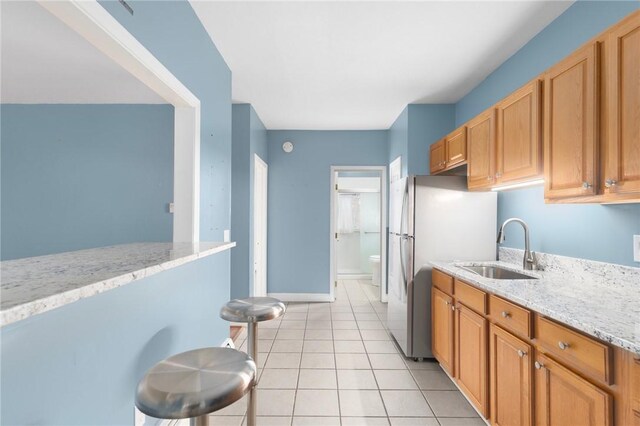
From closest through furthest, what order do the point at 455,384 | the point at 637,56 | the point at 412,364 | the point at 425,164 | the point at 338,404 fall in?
the point at 637,56, the point at 338,404, the point at 455,384, the point at 412,364, the point at 425,164

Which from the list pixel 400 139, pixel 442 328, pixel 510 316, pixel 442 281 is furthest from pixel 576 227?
pixel 400 139

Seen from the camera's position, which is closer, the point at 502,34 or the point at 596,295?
the point at 596,295

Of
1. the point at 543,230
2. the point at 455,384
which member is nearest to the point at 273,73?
the point at 543,230

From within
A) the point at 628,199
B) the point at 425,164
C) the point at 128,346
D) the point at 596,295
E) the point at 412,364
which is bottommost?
the point at 412,364

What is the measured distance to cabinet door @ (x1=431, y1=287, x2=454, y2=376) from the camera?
2.37 m

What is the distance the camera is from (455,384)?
2.32 metres

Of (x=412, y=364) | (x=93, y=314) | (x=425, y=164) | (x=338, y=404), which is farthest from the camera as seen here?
(x=425, y=164)

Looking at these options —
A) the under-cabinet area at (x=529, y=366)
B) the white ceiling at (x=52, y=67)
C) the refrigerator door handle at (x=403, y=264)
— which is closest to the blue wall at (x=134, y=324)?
the white ceiling at (x=52, y=67)

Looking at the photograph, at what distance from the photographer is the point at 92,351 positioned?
109 cm

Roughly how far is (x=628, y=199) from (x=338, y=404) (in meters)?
2.07

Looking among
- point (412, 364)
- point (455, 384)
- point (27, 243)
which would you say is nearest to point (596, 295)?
point (455, 384)

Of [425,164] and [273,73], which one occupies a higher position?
[273,73]

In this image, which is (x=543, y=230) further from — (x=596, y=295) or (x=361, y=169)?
(x=361, y=169)

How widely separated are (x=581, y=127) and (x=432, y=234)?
141cm
